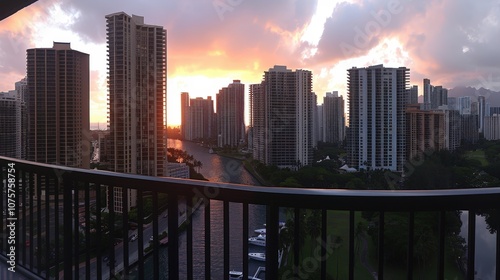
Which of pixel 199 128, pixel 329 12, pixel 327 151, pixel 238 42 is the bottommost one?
pixel 327 151

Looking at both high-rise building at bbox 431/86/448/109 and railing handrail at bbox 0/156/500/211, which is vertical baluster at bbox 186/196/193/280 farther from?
high-rise building at bbox 431/86/448/109

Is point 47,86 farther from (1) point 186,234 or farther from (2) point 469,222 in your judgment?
(2) point 469,222

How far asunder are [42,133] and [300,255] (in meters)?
8.74

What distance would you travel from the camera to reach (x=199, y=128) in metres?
18.1

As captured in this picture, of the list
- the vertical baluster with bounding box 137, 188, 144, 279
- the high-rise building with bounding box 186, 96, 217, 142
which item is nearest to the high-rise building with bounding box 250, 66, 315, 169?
the high-rise building with bounding box 186, 96, 217, 142

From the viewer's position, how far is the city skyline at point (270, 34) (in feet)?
22.2

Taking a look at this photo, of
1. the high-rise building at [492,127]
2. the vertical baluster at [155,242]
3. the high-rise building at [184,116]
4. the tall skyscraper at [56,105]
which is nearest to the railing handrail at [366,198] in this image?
the vertical baluster at [155,242]

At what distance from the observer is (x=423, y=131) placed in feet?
49.1

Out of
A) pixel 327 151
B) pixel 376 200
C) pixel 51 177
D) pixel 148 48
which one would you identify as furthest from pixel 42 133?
pixel 327 151

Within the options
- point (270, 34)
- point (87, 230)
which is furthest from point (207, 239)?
point (270, 34)

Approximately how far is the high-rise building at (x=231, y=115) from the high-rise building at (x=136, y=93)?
5.31 meters

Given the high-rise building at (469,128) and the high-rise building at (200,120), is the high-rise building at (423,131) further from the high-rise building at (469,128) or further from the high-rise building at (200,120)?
the high-rise building at (200,120)

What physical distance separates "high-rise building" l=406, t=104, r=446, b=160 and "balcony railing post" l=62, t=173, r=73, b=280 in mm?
14863

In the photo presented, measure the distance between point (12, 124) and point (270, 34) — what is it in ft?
28.6
